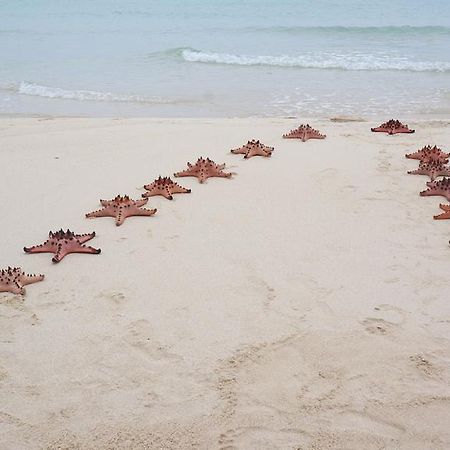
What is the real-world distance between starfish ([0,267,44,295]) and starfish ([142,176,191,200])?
6.58 feet

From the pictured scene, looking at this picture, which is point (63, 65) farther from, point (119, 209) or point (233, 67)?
point (119, 209)

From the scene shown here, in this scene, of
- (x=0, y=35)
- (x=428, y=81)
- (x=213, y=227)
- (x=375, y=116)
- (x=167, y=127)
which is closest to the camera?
(x=213, y=227)

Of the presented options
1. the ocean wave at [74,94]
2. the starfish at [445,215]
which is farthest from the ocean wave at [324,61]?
the starfish at [445,215]

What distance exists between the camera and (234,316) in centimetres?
412

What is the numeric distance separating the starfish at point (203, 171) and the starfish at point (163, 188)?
0.49m

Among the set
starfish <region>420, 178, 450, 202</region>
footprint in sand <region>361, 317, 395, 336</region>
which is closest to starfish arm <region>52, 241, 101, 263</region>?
footprint in sand <region>361, 317, 395, 336</region>

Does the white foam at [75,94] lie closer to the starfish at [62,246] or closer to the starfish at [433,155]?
the starfish at [433,155]

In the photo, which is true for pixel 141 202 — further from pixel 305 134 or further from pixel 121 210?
pixel 305 134

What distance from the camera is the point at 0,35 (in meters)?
22.3

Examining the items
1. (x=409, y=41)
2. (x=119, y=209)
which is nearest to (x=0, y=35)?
(x=409, y=41)

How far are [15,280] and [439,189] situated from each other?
4.51m

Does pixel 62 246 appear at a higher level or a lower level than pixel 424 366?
higher

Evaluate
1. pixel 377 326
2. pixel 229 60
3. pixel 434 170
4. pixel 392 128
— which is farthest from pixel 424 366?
pixel 229 60

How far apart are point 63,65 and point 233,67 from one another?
506 cm
